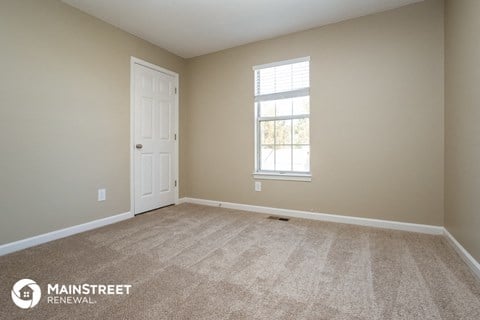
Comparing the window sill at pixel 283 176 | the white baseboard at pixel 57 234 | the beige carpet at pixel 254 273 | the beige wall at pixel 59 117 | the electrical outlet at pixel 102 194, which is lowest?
the beige carpet at pixel 254 273

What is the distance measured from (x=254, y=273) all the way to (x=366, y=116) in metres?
2.24

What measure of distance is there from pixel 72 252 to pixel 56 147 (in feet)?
3.67

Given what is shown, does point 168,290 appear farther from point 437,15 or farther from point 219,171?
point 437,15

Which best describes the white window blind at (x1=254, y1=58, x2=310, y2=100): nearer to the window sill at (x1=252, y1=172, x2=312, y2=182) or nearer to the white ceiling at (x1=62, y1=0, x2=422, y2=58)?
the white ceiling at (x1=62, y1=0, x2=422, y2=58)

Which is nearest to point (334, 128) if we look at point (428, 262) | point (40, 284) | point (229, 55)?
point (428, 262)

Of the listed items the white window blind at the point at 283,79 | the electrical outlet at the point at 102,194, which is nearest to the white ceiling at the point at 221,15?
the white window blind at the point at 283,79

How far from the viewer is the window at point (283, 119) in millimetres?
3184

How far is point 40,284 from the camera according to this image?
1.58 metres

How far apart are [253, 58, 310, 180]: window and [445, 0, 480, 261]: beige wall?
1.44 meters

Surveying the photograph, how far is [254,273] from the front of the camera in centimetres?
174

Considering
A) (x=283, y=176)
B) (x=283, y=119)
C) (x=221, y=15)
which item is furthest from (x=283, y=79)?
(x=283, y=176)

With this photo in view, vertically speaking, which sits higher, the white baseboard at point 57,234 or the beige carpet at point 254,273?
the white baseboard at point 57,234

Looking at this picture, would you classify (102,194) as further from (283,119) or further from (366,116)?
(366,116)

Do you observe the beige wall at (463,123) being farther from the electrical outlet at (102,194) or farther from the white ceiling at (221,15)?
the electrical outlet at (102,194)
